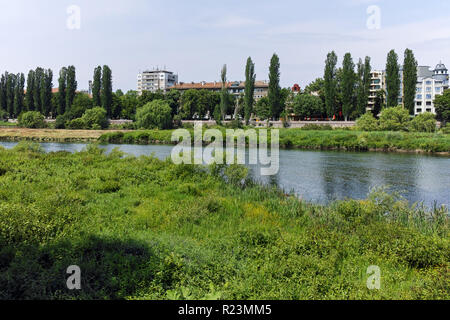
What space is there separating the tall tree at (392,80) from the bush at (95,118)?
54.5 meters

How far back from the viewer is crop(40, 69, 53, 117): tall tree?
81125mm

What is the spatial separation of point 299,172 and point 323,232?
1708 centimetres

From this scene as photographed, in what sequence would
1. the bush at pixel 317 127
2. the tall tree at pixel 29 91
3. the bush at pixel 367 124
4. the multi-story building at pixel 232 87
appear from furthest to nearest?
the multi-story building at pixel 232 87
the tall tree at pixel 29 91
the bush at pixel 317 127
the bush at pixel 367 124

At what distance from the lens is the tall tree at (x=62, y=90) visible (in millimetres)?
79644

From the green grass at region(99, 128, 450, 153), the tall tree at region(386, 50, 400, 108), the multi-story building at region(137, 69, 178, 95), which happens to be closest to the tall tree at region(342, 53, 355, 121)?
the tall tree at region(386, 50, 400, 108)

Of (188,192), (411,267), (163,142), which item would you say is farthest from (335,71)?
(411,267)

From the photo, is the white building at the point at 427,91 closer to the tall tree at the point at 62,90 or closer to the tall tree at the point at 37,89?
the tall tree at the point at 62,90

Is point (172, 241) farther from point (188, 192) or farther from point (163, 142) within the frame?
point (163, 142)

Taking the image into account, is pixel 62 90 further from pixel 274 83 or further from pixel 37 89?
pixel 274 83

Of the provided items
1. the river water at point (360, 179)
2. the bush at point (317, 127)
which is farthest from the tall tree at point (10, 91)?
the river water at point (360, 179)

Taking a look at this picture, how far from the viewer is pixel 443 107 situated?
242 feet

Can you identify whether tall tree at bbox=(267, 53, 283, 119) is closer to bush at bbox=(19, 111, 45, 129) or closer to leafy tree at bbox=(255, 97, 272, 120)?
leafy tree at bbox=(255, 97, 272, 120)

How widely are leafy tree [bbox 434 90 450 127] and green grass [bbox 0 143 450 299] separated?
2768 inches

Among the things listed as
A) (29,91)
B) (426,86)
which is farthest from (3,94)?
(426,86)
